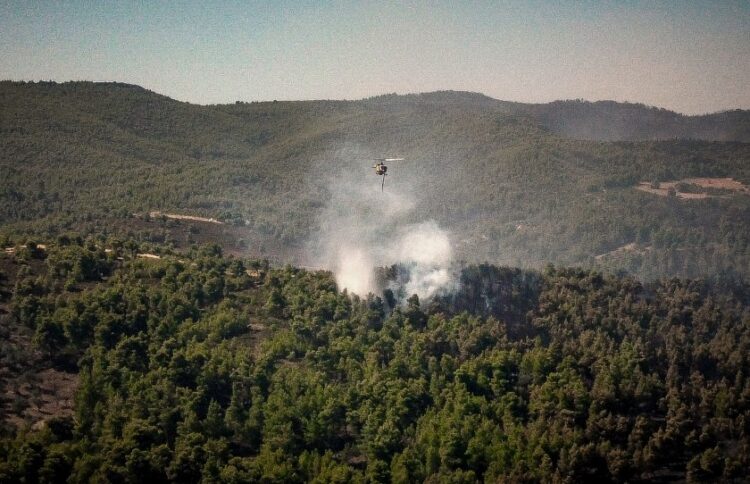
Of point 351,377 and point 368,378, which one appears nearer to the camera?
point 368,378

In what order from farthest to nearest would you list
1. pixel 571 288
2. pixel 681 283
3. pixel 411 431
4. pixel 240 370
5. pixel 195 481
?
1. pixel 681 283
2. pixel 571 288
3. pixel 240 370
4. pixel 411 431
5. pixel 195 481

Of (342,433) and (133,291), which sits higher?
(133,291)

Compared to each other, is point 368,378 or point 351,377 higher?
point 368,378

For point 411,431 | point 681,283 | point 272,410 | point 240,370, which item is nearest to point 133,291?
point 240,370

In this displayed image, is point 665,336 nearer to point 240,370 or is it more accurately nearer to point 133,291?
point 240,370

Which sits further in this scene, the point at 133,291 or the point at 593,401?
the point at 133,291

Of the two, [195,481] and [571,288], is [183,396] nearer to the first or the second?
[195,481]

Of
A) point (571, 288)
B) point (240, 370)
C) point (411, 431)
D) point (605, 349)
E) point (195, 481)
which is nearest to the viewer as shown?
point (195, 481)
